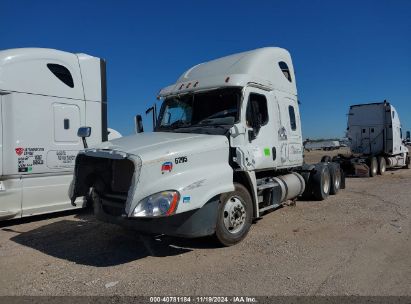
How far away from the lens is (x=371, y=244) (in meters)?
6.17

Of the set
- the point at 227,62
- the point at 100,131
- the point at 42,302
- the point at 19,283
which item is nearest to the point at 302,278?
the point at 42,302

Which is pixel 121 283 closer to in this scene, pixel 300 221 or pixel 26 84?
pixel 300 221

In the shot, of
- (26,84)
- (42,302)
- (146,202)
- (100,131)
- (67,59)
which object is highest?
(67,59)

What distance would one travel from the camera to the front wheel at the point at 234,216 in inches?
234

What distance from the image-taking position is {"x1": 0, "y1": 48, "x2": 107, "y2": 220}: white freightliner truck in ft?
25.2

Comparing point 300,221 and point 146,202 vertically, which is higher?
point 146,202

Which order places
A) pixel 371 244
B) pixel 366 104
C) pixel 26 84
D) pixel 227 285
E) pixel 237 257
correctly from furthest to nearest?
pixel 366 104
pixel 26 84
pixel 371 244
pixel 237 257
pixel 227 285

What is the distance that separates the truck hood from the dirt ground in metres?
Result: 1.57

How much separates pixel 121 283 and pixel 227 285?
4.31ft

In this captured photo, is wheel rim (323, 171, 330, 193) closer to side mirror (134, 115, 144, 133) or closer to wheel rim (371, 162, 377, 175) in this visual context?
side mirror (134, 115, 144, 133)

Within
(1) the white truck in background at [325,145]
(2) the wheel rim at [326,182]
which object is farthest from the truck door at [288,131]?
(1) the white truck in background at [325,145]

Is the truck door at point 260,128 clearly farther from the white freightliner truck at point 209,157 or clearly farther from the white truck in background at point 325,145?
the white truck in background at point 325,145

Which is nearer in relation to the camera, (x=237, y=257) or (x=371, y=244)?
(x=237, y=257)

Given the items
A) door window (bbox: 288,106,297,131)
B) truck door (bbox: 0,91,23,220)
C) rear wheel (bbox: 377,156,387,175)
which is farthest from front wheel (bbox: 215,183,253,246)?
rear wheel (bbox: 377,156,387,175)
